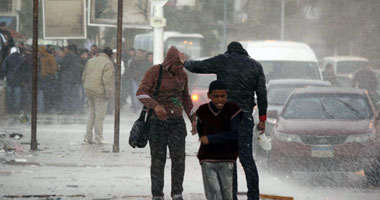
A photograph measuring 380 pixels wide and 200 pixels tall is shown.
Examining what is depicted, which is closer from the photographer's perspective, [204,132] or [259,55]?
[204,132]

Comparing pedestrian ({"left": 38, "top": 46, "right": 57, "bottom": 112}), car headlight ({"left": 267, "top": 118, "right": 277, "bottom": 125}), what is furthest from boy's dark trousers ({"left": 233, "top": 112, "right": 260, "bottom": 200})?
pedestrian ({"left": 38, "top": 46, "right": 57, "bottom": 112})

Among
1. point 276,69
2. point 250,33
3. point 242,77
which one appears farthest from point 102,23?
point 250,33

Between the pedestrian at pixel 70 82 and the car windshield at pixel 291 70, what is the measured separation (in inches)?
217

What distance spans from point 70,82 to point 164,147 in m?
13.9

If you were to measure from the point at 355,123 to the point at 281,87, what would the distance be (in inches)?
155

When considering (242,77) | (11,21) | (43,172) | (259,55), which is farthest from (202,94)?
(11,21)

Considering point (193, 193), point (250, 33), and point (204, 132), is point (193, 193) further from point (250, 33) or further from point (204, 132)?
point (250, 33)

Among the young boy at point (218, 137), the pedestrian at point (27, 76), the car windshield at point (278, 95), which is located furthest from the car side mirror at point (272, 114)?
the pedestrian at point (27, 76)

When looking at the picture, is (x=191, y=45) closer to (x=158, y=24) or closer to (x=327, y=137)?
(x=158, y=24)

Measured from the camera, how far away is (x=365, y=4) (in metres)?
54.1

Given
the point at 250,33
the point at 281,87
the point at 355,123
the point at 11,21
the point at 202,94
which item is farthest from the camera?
the point at 250,33

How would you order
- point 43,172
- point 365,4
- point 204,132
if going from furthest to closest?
point 365,4
point 43,172
point 204,132

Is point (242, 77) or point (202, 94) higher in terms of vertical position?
point (242, 77)

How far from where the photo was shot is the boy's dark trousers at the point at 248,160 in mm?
7684
